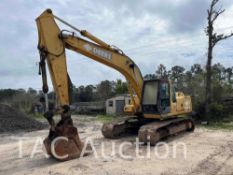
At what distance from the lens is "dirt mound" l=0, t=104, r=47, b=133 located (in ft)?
52.4

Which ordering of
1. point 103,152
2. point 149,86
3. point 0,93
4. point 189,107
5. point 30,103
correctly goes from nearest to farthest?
point 103,152
point 149,86
point 189,107
point 30,103
point 0,93

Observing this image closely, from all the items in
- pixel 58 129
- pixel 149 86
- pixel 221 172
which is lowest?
pixel 221 172

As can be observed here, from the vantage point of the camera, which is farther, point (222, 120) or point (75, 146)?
point (222, 120)

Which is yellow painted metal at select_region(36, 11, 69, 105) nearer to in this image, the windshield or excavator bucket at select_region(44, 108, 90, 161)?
excavator bucket at select_region(44, 108, 90, 161)

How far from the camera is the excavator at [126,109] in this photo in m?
7.60

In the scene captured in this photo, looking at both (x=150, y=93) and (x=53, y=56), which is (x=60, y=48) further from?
(x=150, y=93)

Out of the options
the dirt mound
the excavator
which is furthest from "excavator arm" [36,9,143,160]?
the dirt mound

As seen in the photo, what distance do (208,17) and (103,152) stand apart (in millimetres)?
11551

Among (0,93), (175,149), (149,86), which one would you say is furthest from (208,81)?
(0,93)

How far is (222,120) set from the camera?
55.1ft

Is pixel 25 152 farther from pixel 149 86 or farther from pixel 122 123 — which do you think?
pixel 149 86

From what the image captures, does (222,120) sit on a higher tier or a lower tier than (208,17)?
lower

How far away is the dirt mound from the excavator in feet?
22.7

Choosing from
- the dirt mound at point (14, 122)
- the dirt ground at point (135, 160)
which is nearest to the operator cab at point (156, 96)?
the dirt ground at point (135, 160)
